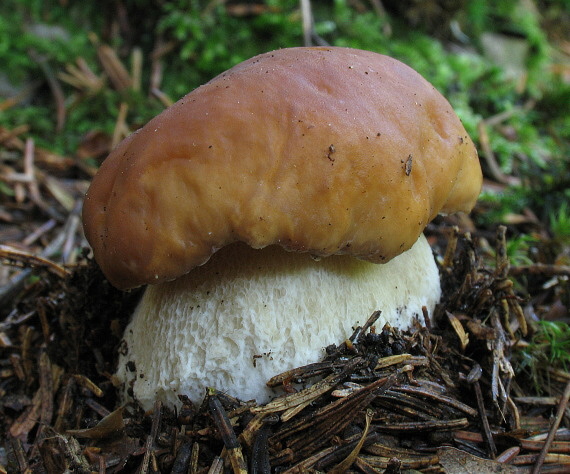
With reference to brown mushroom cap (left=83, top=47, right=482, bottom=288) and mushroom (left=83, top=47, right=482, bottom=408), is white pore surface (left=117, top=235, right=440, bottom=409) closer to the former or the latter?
mushroom (left=83, top=47, right=482, bottom=408)

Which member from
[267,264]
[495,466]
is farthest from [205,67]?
[495,466]

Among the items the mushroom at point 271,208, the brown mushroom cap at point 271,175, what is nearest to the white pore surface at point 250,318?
the mushroom at point 271,208

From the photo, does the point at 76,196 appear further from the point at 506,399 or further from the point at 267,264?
the point at 506,399

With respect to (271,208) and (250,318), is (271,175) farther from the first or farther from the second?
(250,318)

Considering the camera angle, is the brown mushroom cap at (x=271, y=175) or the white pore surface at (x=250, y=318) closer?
the brown mushroom cap at (x=271, y=175)

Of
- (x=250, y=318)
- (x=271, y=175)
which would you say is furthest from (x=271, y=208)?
(x=250, y=318)

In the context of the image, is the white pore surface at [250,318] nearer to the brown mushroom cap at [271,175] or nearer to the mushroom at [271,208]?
the mushroom at [271,208]

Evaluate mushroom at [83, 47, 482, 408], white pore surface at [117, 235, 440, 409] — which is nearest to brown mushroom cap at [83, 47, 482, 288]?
mushroom at [83, 47, 482, 408]
